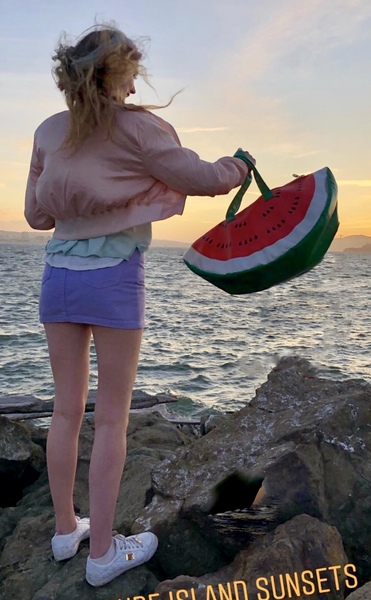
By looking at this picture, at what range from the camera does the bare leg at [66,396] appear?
9.06 feet

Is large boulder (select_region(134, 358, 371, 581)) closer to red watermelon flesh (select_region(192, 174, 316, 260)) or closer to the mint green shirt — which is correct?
red watermelon flesh (select_region(192, 174, 316, 260))

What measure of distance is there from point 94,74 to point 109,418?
4.69 ft

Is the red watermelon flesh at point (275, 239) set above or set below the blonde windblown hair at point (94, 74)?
below

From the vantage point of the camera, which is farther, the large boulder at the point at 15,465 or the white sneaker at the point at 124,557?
the large boulder at the point at 15,465

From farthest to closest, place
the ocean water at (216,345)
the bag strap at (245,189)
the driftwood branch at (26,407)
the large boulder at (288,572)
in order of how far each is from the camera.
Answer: the ocean water at (216,345)
the driftwood branch at (26,407)
the bag strap at (245,189)
the large boulder at (288,572)

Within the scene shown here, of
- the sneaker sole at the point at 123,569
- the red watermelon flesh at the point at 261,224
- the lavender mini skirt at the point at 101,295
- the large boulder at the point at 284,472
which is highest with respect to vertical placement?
the red watermelon flesh at the point at 261,224

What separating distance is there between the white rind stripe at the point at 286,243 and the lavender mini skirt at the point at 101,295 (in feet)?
1.26

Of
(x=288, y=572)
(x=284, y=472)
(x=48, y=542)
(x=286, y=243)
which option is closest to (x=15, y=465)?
(x=48, y=542)

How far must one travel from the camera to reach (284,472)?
304cm

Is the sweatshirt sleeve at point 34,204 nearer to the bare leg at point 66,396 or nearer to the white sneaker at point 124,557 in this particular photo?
the bare leg at point 66,396

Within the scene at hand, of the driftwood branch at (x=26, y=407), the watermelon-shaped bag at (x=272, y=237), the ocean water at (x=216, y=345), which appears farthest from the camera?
the ocean water at (x=216, y=345)

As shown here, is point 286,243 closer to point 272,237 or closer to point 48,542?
point 272,237

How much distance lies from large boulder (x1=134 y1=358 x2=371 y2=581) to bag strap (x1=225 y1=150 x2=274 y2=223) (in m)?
1.20

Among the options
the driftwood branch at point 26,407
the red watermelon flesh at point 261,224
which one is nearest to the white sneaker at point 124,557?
the red watermelon flesh at point 261,224
